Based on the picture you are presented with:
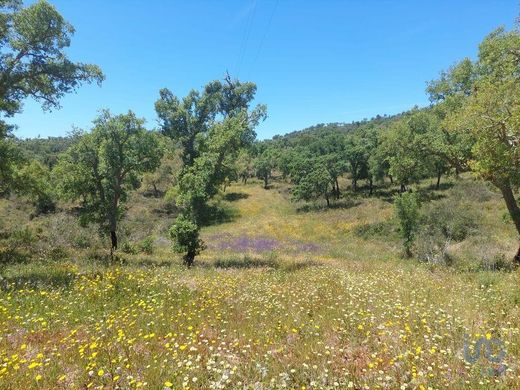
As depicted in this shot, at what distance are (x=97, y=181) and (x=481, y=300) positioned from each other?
2535 centimetres

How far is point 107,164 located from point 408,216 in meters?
23.5

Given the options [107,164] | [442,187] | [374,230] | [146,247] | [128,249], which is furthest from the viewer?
[442,187]

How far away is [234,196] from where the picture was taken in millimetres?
75062

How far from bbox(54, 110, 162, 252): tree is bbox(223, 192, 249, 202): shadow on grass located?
4602cm

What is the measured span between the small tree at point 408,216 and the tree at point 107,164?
19.4 metres

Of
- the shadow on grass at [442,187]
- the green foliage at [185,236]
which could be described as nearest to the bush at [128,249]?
the green foliage at [185,236]

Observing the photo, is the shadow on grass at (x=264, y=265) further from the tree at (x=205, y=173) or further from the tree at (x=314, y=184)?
the tree at (x=314, y=184)

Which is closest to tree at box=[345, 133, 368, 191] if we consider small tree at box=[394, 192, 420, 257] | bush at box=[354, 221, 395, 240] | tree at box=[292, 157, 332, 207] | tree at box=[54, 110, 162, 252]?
tree at box=[292, 157, 332, 207]

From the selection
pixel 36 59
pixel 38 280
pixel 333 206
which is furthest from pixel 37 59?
pixel 333 206

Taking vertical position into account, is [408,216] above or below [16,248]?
below

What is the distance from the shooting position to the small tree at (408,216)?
26.2 metres

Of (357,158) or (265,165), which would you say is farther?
(265,165)

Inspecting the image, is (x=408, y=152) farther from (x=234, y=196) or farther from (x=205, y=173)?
(x=234, y=196)

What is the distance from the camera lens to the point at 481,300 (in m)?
8.73
